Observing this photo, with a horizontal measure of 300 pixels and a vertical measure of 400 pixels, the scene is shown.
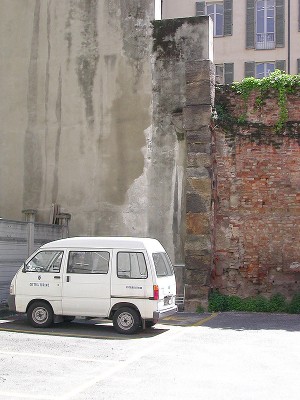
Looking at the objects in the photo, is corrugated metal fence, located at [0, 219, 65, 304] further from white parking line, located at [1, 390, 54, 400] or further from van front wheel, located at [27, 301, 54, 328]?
white parking line, located at [1, 390, 54, 400]

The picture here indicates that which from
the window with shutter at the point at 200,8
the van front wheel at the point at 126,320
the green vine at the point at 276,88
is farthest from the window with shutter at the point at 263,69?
the van front wheel at the point at 126,320

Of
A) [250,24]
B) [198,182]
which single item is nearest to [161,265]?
[198,182]

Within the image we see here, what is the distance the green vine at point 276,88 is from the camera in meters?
16.2

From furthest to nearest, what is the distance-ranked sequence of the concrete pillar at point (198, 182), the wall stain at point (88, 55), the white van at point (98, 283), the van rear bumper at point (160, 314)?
the wall stain at point (88, 55)
the concrete pillar at point (198, 182)
the white van at point (98, 283)
the van rear bumper at point (160, 314)

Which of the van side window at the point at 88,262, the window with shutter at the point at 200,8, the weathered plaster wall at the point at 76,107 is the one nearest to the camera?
the van side window at the point at 88,262

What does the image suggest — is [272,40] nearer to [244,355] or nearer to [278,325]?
[278,325]

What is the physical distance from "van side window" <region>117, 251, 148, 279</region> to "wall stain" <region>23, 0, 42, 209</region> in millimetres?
6450

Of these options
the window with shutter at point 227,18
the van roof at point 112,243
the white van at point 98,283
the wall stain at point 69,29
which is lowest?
the white van at point 98,283

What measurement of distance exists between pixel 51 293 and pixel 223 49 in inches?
858

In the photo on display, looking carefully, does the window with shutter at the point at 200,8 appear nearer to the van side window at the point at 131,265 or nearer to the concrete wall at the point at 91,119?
the concrete wall at the point at 91,119

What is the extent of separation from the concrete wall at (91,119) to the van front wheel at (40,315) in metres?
4.77

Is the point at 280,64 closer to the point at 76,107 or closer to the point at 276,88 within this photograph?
the point at 276,88

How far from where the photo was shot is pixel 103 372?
28.2ft

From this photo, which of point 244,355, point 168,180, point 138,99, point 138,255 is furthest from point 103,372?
point 138,99
